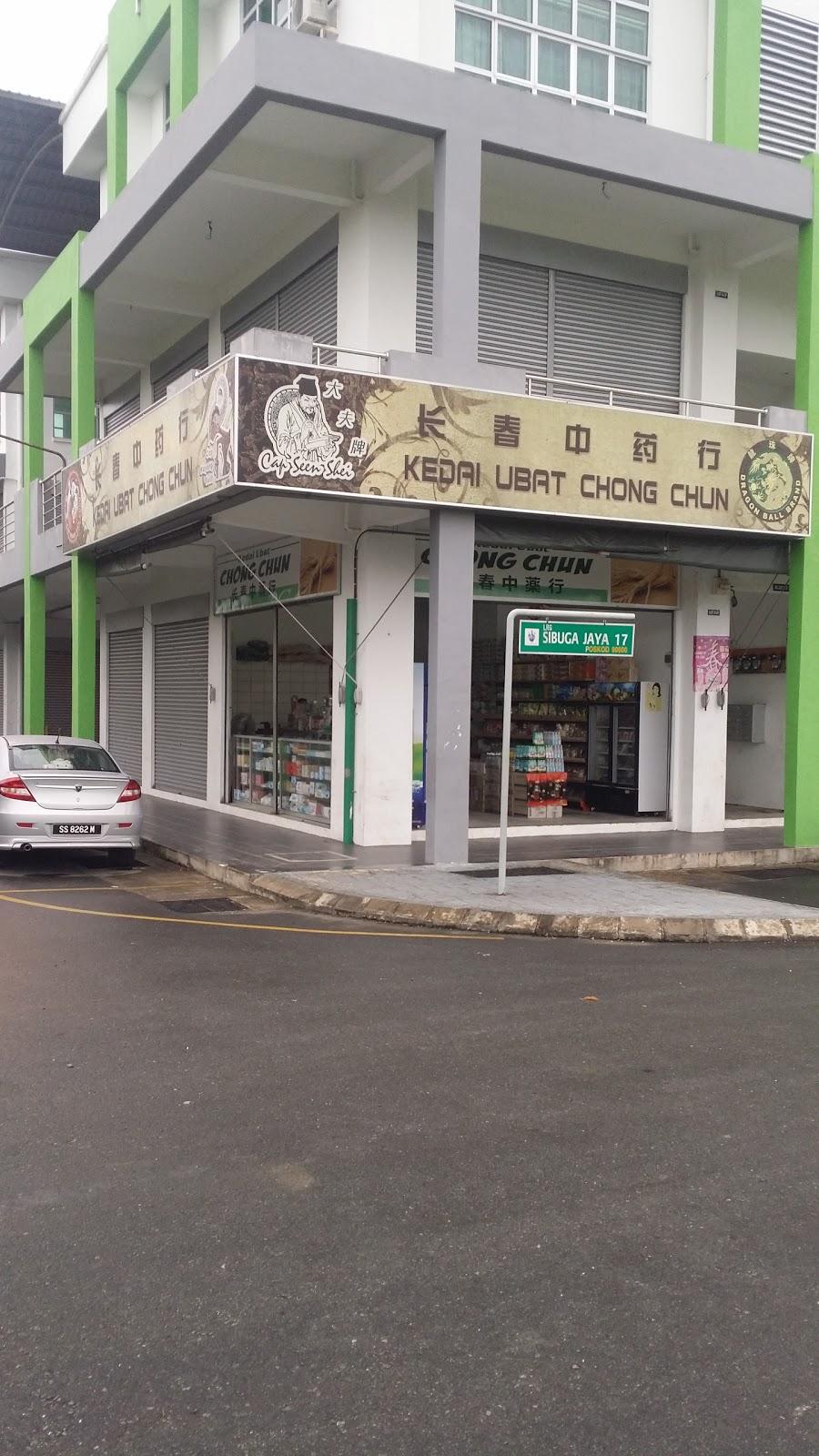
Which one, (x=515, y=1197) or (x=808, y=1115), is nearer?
(x=515, y=1197)

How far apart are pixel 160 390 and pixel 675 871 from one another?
1279cm

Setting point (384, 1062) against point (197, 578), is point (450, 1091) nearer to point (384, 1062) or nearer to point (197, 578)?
point (384, 1062)

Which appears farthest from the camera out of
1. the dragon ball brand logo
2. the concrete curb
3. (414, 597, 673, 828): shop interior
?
(414, 597, 673, 828): shop interior

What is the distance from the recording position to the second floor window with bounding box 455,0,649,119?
14.8m

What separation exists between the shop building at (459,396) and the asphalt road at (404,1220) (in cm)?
648

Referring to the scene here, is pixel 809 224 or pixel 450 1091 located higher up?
pixel 809 224

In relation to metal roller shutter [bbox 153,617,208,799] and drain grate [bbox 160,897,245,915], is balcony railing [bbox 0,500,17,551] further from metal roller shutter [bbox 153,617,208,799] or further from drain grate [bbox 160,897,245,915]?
drain grate [bbox 160,897,245,915]

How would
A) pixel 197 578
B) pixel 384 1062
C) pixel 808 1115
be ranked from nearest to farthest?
pixel 808 1115 → pixel 384 1062 → pixel 197 578

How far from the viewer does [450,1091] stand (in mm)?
5484

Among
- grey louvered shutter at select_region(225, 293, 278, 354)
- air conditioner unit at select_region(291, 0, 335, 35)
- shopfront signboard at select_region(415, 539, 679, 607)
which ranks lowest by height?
shopfront signboard at select_region(415, 539, 679, 607)

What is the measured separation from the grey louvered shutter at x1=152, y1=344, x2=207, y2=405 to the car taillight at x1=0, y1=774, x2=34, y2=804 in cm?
745

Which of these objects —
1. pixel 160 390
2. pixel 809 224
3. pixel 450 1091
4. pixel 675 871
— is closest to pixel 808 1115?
pixel 450 1091

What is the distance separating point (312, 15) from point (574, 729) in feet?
34.0

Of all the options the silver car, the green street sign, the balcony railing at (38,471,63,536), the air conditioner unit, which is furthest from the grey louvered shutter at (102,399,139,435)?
the green street sign
